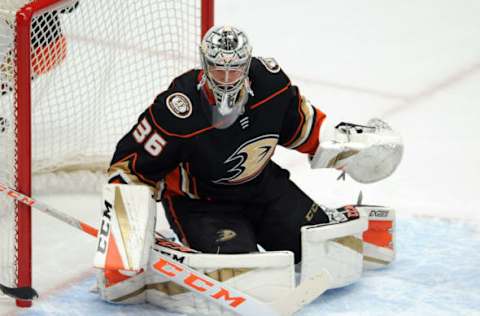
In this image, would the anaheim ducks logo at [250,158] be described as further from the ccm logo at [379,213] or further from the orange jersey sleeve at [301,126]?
the ccm logo at [379,213]

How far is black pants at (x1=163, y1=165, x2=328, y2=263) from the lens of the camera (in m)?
2.51

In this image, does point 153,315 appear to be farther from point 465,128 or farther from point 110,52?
point 465,128

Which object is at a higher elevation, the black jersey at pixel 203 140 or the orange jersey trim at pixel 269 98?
the orange jersey trim at pixel 269 98

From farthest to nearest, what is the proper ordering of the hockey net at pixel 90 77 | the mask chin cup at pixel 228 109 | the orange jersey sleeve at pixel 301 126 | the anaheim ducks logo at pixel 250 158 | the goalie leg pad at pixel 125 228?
the hockey net at pixel 90 77 < the orange jersey sleeve at pixel 301 126 < the anaheim ducks logo at pixel 250 158 < the mask chin cup at pixel 228 109 < the goalie leg pad at pixel 125 228

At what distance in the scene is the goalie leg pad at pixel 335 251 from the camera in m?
2.52

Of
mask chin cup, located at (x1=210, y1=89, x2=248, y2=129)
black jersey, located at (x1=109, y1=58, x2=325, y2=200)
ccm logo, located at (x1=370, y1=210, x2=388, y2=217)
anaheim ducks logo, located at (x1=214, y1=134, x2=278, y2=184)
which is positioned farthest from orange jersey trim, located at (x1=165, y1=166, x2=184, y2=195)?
ccm logo, located at (x1=370, y1=210, x2=388, y2=217)

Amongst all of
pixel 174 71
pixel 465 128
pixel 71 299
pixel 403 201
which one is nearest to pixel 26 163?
pixel 71 299

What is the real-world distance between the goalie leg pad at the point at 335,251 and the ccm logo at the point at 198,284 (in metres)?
0.27

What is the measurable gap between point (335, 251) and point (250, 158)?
349 millimetres

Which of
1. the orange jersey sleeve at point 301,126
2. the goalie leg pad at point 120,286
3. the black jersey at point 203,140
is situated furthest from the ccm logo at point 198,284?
the orange jersey sleeve at point 301,126

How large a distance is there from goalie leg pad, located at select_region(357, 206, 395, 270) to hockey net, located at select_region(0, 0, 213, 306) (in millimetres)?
790

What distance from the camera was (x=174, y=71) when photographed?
3111 millimetres

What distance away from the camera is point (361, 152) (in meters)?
2.64

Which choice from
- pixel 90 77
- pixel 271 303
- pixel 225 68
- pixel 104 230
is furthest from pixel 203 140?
pixel 90 77
